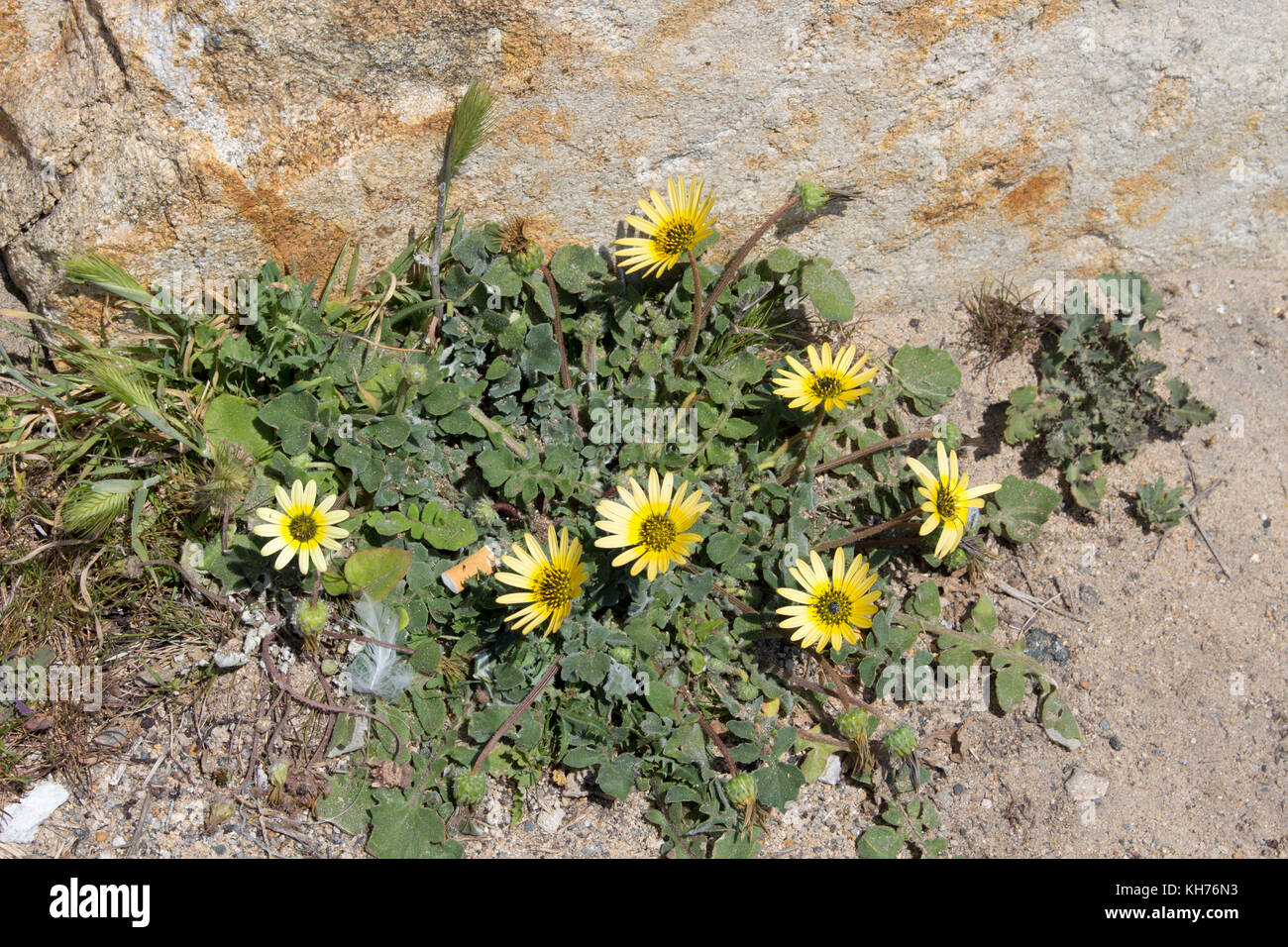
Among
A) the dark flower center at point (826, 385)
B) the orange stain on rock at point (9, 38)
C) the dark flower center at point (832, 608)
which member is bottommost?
the dark flower center at point (832, 608)

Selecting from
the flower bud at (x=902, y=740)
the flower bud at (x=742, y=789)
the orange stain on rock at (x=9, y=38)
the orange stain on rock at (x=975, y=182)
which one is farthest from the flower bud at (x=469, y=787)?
the orange stain on rock at (x=9, y=38)

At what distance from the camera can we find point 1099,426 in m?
3.82

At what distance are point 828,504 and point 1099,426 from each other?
1164mm

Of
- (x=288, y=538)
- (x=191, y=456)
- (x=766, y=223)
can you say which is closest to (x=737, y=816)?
(x=288, y=538)

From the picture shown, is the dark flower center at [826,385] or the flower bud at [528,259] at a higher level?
the flower bud at [528,259]

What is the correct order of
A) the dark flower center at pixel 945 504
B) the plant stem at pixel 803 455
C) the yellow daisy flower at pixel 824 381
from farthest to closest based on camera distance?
Result: the plant stem at pixel 803 455 < the yellow daisy flower at pixel 824 381 < the dark flower center at pixel 945 504

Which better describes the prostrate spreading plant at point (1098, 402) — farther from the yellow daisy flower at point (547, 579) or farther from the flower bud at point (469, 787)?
the flower bud at point (469, 787)

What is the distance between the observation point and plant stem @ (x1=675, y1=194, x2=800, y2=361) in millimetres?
3393

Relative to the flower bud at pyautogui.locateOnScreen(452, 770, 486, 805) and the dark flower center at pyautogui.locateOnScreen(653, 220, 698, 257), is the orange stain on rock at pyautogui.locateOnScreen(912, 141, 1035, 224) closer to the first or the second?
the dark flower center at pyautogui.locateOnScreen(653, 220, 698, 257)

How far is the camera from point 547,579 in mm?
3141

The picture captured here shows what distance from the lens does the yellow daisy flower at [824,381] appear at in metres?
3.36

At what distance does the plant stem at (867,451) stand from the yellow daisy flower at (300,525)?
1753mm

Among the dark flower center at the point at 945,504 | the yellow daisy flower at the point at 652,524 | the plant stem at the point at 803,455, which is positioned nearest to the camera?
the yellow daisy flower at the point at 652,524

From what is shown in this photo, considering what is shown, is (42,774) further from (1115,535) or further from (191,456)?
(1115,535)
